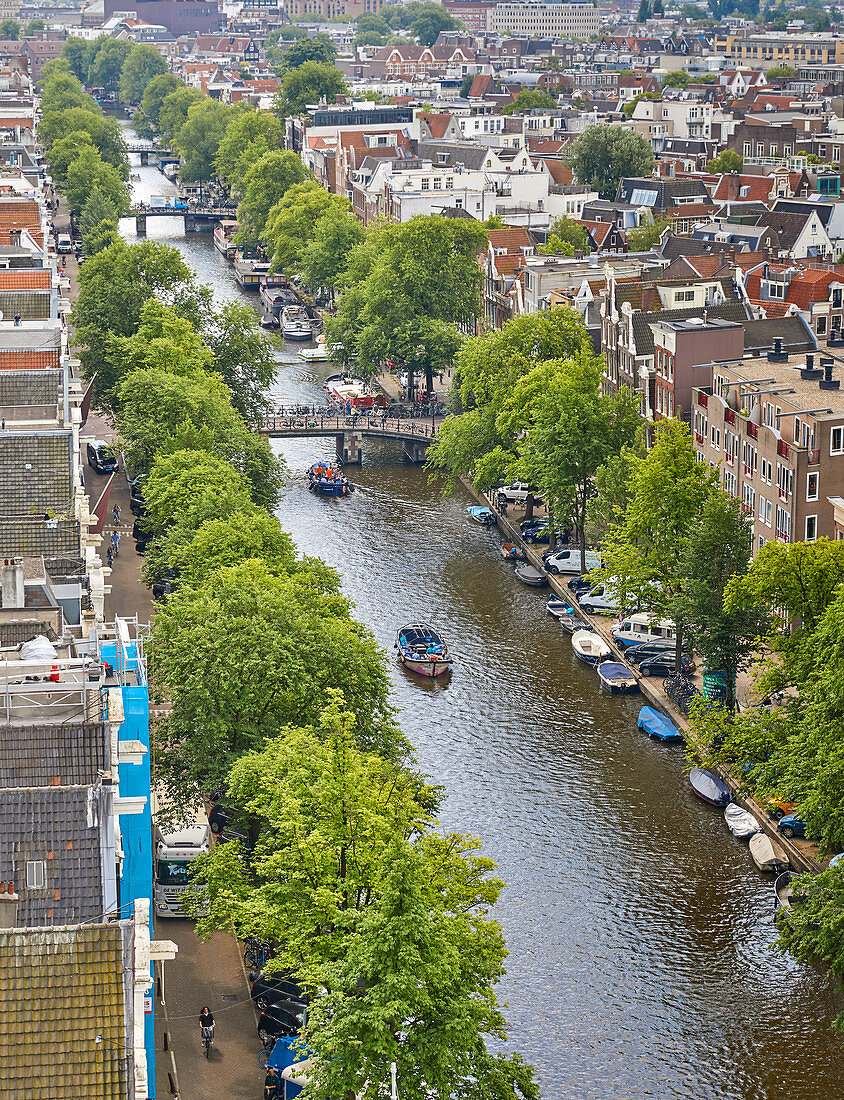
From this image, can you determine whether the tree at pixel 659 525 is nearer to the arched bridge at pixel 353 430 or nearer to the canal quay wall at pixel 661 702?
the canal quay wall at pixel 661 702

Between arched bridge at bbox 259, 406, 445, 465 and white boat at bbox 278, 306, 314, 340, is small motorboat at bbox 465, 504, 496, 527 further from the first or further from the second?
white boat at bbox 278, 306, 314, 340

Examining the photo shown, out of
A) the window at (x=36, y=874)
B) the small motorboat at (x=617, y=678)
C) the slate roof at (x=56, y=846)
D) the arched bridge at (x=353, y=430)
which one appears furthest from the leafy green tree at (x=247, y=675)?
the arched bridge at (x=353, y=430)

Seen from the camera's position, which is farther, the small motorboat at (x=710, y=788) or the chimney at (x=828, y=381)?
the chimney at (x=828, y=381)

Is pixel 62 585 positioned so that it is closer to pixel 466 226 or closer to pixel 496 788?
pixel 496 788

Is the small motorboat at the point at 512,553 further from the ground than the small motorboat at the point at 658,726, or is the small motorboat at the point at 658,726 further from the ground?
the small motorboat at the point at 512,553

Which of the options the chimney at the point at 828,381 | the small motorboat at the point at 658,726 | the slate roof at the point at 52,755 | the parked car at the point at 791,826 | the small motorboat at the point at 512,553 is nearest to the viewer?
the slate roof at the point at 52,755

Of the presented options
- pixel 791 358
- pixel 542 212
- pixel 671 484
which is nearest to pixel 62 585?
pixel 671 484
